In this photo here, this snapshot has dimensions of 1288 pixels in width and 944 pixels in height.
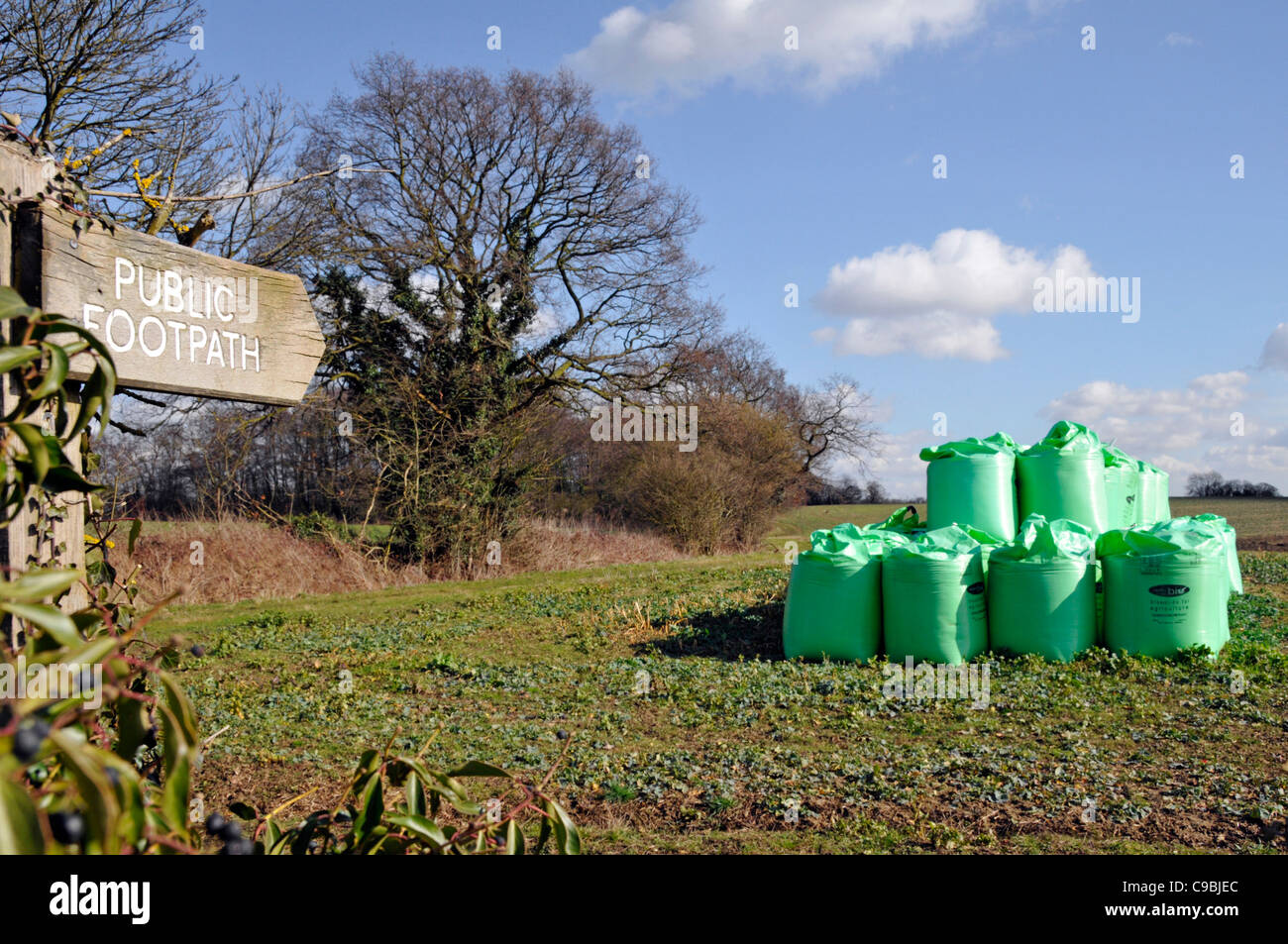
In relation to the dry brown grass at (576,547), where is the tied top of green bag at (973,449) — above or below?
above

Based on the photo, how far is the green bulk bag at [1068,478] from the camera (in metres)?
8.03

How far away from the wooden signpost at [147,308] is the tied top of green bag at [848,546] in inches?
201

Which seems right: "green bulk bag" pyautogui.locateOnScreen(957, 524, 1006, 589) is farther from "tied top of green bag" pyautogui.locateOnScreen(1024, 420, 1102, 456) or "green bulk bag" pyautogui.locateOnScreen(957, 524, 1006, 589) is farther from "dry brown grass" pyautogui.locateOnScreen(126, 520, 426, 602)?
"dry brown grass" pyautogui.locateOnScreen(126, 520, 426, 602)

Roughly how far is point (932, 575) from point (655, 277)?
1330 centimetres

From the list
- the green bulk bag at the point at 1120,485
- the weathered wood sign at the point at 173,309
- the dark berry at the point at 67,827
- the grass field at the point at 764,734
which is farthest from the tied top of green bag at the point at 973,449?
the dark berry at the point at 67,827

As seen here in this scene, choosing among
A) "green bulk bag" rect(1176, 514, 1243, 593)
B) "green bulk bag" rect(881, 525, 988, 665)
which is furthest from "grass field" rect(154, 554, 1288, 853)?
"green bulk bag" rect(1176, 514, 1243, 593)

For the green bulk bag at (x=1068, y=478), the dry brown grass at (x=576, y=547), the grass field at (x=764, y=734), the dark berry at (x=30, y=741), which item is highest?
the green bulk bag at (x=1068, y=478)

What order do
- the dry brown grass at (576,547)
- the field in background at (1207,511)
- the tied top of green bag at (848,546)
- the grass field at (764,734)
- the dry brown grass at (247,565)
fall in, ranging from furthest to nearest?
the field in background at (1207,511), the dry brown grass at (576,547), the dry brown grass at (247,565), the tied top of green bag at (848,546), the grass field at (764,734)

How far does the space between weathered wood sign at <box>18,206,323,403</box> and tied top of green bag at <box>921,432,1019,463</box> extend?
264 inches

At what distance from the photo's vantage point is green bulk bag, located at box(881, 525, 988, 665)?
21.7ft

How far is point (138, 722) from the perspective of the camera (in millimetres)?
1130

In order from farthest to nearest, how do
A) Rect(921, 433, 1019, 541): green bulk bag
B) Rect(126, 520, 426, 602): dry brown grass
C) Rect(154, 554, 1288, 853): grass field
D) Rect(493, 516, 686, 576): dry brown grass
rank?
Rect(493, 516, 686, 576): dry brown grass
Rect(126, 520, 426, 602): dry brown grass
Rect(921, 433, 1019, 541): green bulk bag
Rect(154, 554, 1288, 853): grass field

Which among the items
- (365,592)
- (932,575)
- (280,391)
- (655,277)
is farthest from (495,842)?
(655,277)

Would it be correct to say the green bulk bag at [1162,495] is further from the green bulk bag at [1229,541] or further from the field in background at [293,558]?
the field in background at [293,558]
